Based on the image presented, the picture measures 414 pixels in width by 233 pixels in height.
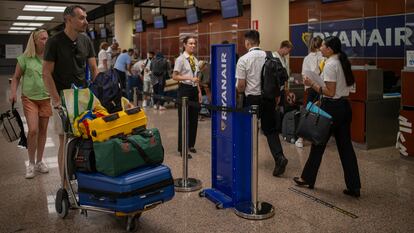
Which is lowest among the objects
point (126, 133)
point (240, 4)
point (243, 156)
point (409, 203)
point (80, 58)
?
point (409, 203)

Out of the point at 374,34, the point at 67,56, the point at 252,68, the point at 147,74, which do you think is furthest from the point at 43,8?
the point at 67,56

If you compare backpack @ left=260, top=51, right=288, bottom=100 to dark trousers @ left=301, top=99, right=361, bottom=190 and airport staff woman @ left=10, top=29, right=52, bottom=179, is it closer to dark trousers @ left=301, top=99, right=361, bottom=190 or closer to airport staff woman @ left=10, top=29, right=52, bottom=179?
dark trousers @ left=301, top=99, right=361, bottom=190

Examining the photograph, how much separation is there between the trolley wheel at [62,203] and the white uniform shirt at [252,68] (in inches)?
81.0

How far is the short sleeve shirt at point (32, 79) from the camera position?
429 cm

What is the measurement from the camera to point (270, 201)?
367cm

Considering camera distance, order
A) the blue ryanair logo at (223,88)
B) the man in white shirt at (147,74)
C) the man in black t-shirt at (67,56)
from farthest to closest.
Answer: the man in white shirt at (147,74) → the blue ryanair logo at (223,88) → the man in black t-shirt at (67,56)

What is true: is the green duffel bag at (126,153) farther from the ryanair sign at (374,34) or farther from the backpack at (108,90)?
the ryanair sign at (374,34)

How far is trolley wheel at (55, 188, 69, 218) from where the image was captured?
3200 millimetres

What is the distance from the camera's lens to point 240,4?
28.3 ft

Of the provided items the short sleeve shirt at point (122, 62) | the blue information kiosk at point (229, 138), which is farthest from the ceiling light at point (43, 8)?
the blue information kiosk at point (229, 138)

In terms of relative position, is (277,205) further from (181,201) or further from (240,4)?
(240,4)

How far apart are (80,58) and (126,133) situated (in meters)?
0.99

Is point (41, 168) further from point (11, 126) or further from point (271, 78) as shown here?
point (271, 78)

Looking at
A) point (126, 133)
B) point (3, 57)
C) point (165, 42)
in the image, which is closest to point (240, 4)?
point (126, 133)
